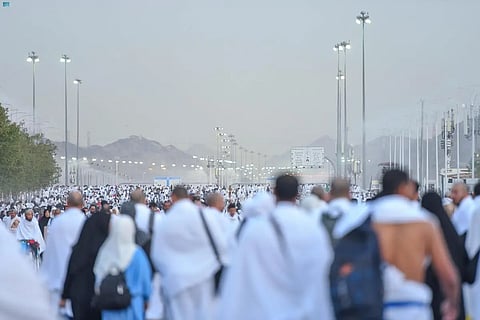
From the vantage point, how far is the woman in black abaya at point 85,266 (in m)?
11.7

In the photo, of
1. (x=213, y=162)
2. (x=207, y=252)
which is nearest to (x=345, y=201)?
(x=207, y=252)

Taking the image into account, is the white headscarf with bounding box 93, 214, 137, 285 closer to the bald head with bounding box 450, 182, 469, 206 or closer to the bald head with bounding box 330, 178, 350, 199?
the bald head with bounding box 330, 178, 350, 199

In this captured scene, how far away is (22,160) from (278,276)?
7038 centimetres

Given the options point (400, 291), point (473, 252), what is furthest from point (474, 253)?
point (400, 291)

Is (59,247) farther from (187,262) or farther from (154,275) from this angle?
(187,262)

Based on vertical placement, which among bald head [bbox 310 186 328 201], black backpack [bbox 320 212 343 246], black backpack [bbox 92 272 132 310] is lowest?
black backpack [bbox 92 272 132 310]

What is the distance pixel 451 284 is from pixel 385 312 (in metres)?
0.50

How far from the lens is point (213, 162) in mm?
193500

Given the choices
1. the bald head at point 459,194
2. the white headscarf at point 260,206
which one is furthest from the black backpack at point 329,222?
the bald head at point 459,194

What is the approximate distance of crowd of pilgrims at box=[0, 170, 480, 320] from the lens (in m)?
6.97

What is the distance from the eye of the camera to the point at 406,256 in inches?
299

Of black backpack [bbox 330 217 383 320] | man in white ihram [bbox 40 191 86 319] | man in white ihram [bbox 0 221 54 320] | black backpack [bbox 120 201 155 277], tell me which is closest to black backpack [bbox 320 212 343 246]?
black backpack [bbox 120 201 155 277]

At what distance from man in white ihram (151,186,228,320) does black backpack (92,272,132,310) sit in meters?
0.37

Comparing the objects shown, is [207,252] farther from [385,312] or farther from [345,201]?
[385,312]
